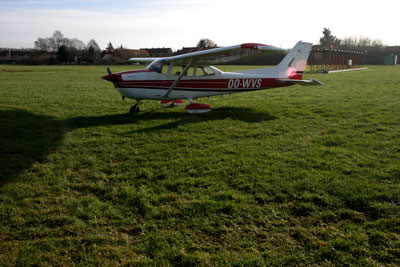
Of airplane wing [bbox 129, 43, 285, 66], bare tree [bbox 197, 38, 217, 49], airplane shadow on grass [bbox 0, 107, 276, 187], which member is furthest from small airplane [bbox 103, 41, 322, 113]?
bare tree [bbox 197, 38, 217, 49]

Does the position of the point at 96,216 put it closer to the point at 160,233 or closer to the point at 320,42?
the point at 160,233

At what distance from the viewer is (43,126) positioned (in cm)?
766

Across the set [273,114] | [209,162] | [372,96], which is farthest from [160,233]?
[372,96]

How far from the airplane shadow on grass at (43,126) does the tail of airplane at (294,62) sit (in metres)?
2.31

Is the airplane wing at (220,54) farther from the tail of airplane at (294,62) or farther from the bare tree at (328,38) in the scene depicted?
the bare tree at (328,38)

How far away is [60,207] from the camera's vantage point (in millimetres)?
3617

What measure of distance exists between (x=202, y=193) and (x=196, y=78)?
20.7ft

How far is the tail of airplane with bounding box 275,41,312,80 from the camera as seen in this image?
34.7 feet

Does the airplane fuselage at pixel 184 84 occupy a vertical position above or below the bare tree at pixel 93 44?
below

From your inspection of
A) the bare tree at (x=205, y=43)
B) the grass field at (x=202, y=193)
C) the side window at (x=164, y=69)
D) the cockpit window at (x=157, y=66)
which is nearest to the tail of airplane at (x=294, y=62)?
the grass field at (x=202, y=193)

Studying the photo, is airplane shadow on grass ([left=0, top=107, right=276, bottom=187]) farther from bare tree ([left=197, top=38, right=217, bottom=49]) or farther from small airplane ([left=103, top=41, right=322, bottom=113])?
bare tree ([left=197, top=38, right=217, bottom=49])

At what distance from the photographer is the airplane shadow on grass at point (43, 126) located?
5.21 m

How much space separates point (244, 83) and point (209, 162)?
5802mm

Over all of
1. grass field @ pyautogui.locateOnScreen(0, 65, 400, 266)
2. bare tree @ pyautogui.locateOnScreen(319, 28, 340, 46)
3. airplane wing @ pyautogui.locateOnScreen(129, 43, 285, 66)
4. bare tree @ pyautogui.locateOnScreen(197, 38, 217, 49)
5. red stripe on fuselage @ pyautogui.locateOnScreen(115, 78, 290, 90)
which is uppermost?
bare tree @ pyautogui.locateOnScreen(319, 28, 340, 46)
